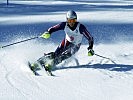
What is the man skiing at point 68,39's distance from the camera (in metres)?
8.66

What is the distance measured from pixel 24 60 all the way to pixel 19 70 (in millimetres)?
957

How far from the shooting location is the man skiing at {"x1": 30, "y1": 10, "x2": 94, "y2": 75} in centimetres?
866

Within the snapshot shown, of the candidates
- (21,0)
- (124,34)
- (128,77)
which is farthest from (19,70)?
(21,0)

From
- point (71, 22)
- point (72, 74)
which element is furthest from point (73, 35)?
point (72, 74)

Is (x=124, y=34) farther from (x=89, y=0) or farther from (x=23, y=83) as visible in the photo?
(x=89, y=0)

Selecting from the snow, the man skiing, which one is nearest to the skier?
the man skiing

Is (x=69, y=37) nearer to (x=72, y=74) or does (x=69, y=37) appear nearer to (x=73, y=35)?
(x=73, y=35)

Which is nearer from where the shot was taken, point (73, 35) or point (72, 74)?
point (72, 74)

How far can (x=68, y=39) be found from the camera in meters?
8.99

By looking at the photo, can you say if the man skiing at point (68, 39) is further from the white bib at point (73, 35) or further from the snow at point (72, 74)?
the snow at point (72, 74)

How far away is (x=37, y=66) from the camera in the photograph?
27.9ft

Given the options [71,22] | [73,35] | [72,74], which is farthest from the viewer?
[73,35]

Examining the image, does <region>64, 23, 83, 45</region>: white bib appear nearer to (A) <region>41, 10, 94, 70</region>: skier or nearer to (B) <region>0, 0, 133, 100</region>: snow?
(A) <region>41, 10, 94, 70</region>: skier

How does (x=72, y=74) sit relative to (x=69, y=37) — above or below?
below
